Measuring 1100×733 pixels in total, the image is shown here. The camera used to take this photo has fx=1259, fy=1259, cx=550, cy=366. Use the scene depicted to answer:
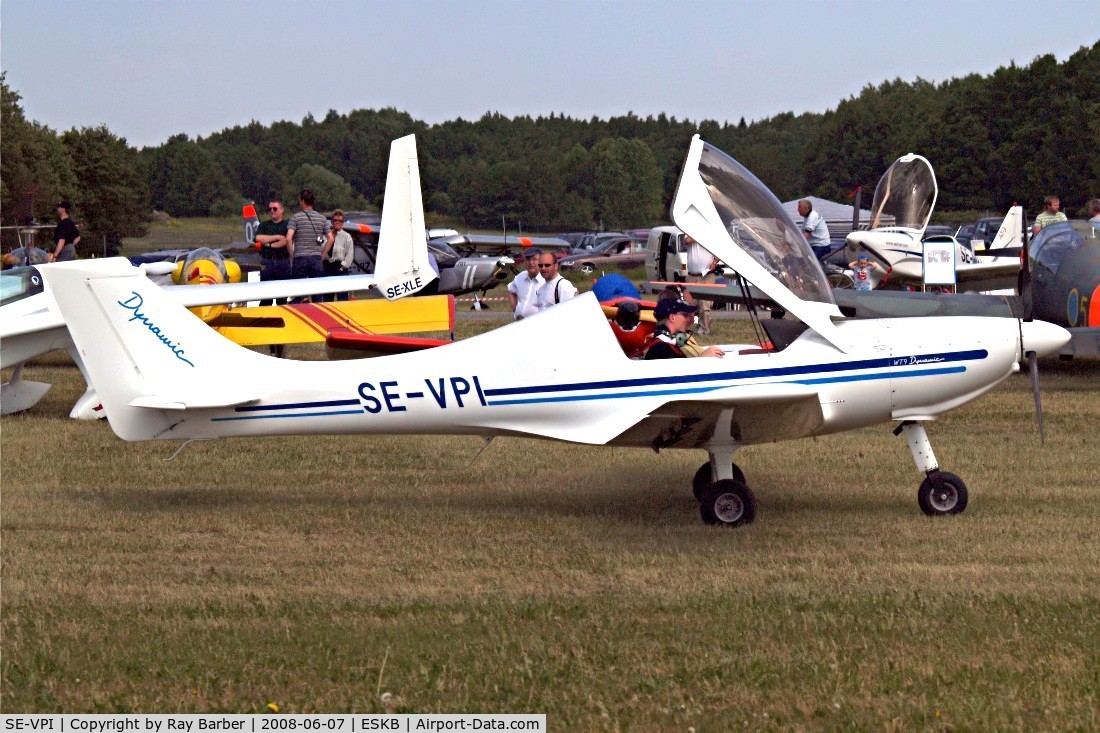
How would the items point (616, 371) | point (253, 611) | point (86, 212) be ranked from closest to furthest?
1. point (253, 611)
2. point (616, 371)
3. point (86, 212)

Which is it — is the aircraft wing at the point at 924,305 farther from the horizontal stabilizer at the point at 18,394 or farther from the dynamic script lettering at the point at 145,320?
the horizontal stabilizer at the point at 18,394

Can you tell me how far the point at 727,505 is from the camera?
763cm

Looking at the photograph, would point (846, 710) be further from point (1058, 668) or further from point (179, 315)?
point (179, 315)

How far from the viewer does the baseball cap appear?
776 centimetres

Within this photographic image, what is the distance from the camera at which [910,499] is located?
8.33m

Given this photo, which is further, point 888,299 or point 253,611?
point 888,299

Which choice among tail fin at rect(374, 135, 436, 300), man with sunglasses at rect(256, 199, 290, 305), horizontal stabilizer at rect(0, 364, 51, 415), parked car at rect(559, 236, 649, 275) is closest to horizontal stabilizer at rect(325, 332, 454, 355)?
tail fin at rect(374, 135, 436, 300)

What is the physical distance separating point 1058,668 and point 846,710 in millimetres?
1004

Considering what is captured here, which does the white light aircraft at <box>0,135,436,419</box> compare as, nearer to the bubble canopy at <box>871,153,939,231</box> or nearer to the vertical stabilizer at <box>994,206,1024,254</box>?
the bubble canopy at <box>871,153,939,231</box>

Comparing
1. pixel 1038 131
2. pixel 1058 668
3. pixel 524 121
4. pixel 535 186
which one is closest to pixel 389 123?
pixel 524 121

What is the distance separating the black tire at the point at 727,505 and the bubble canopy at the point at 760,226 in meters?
1.23

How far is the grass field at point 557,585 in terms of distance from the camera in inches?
191

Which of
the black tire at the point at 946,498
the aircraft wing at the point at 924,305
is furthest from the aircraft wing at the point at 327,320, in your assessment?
the black tire at the point at 946,498

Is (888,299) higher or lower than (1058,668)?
higher
